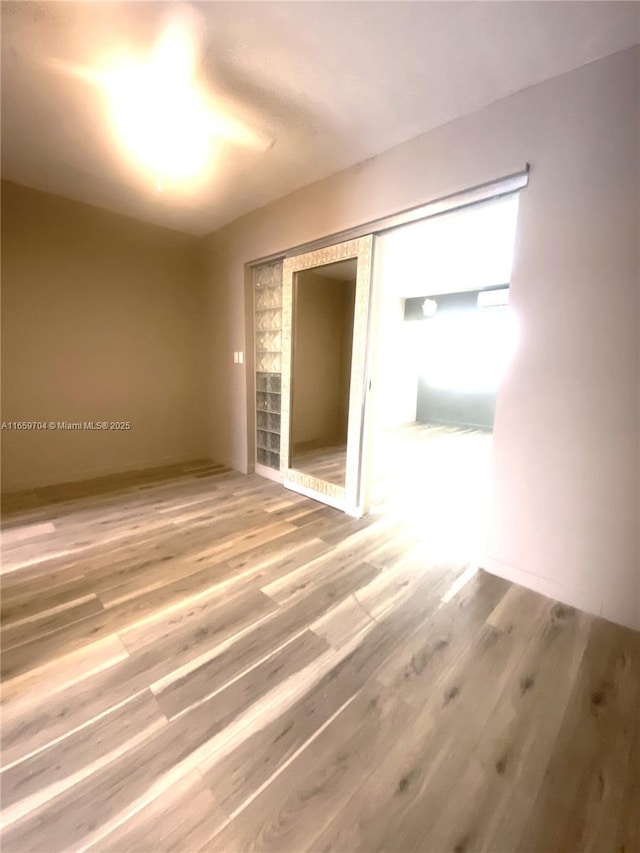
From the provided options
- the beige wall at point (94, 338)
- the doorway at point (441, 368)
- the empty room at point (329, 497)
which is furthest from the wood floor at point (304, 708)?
the beige wall at point (94, 338)

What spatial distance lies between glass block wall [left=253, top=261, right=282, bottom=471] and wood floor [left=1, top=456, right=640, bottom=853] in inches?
63.2

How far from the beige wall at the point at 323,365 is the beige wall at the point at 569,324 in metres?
1.97

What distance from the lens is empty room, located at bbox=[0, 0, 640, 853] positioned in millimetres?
977

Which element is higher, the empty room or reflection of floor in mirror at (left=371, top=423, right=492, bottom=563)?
the empty room

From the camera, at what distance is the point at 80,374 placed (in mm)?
3320

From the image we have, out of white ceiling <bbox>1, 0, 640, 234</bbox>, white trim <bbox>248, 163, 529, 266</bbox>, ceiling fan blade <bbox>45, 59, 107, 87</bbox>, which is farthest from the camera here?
white trim <bbox>248, 163, 529, 266</bbox>

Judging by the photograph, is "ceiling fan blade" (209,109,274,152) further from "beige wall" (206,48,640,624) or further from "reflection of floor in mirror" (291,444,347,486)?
"reflection of floor in mirror" (291,444,347,486)

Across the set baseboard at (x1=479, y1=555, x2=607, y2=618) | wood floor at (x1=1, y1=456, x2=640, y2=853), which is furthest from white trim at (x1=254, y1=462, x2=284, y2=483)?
baseboard at (x1=479, y1=555, x2=607, y2=618)

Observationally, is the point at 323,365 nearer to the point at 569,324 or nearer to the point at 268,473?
the point at 268,473

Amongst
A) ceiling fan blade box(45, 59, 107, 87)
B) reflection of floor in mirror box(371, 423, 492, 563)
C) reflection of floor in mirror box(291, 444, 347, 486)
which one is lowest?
reflection of floor in mirror box(371, 423, 492, 563)

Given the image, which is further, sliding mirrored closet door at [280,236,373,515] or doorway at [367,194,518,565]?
sliding mirrored closet door at [280,236,373,515]

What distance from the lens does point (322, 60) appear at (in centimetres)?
156

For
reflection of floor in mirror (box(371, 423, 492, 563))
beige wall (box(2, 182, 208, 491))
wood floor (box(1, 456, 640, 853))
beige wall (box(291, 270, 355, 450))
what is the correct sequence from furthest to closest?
beige wall (box(291, 270, 355, 450))
beige wall (box(2, 182, 208, 491))
reflection of floor in mirror (box(371, 423, 492, 563))
wood floor (box(1, 456, 640, 853))

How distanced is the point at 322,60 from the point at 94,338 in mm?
3074
